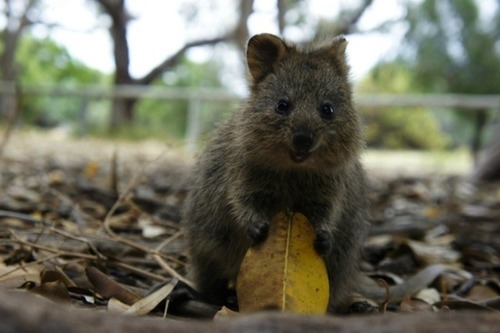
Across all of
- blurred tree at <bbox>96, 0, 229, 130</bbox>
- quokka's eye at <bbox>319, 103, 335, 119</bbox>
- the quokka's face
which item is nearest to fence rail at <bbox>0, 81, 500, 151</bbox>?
blurred tree at <bbox>96, 0, 229, 130</bbox>

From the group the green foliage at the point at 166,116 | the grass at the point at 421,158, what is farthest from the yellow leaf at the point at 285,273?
the green foliage at the point at 166,116

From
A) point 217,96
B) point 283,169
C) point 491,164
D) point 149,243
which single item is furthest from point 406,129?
point 283,169

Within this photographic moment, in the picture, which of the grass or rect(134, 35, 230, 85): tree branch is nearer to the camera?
the grass

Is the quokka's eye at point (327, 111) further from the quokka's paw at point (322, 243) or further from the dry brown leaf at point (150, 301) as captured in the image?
the dry brown leaf at point (150, 301)

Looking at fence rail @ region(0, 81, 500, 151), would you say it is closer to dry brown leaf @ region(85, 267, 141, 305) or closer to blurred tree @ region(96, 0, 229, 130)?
blurred tree @ region(96, 0, 229, 130)

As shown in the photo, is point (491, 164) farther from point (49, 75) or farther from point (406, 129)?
point (49, 75)

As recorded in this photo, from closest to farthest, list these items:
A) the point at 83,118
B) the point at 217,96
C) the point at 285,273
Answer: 1. the point at 285,273
2. the point at 217,96
3. the point at 83,118
